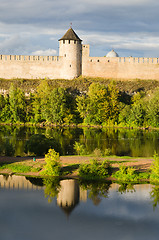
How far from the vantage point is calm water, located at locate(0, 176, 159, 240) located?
12.8m

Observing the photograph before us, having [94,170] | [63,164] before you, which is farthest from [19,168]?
[94,170]

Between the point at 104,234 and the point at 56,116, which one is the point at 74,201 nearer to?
the point at 104,234

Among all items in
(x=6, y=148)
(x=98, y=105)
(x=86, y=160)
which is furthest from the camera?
(x=98, y=105)

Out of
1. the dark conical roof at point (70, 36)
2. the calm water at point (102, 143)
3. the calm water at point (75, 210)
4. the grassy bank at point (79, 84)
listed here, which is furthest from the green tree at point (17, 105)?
the calm water at point (75, 210)

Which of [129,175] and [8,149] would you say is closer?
[129,175]

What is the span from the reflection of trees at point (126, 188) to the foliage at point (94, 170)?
4.15 ft

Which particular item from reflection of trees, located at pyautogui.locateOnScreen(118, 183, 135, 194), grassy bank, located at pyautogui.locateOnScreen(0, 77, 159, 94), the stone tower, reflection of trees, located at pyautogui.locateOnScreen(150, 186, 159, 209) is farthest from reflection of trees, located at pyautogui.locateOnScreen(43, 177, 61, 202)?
the stone tower

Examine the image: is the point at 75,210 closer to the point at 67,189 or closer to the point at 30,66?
the point at 67,189

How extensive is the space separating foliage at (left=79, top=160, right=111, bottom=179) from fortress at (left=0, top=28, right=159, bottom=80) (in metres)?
32.9

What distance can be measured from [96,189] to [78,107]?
97.0 ft

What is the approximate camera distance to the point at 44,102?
154 feet

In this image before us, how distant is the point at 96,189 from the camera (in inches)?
684

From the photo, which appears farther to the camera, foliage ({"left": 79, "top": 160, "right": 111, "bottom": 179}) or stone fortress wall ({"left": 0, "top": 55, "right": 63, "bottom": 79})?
stone fortress wall ({"left": 0, "top": 55, "right": 63, "bottom": 79})

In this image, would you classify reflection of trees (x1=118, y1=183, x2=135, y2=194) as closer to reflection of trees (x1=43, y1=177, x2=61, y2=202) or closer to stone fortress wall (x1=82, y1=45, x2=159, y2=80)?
reflection of trees (x1=43, y1=177, x2=61, y2=202)
